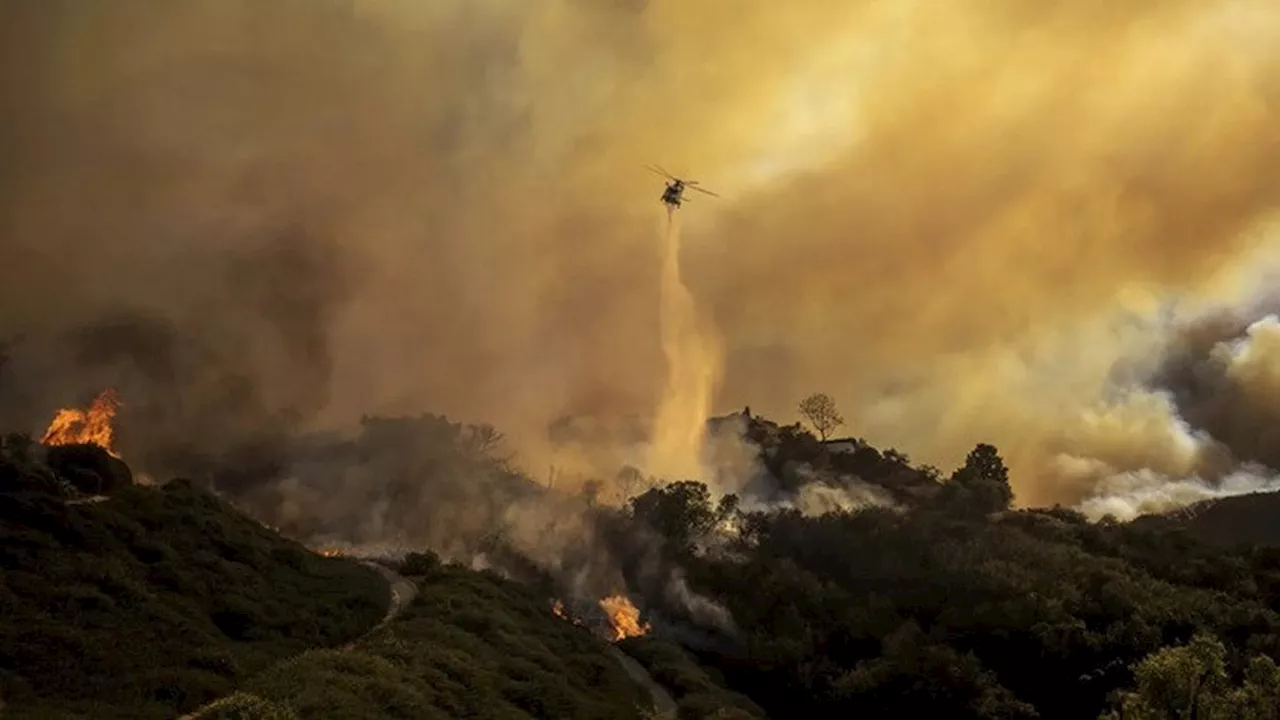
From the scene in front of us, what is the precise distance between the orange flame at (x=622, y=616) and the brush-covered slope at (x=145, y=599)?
61.7 meters

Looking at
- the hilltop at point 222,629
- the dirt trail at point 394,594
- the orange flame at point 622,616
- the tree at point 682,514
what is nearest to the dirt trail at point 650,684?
the hilltop at point 222,629

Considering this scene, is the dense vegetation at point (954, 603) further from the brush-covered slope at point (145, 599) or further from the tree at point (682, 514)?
the brush-covered slope at point (145, 599)

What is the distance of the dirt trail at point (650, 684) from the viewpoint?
290 ft

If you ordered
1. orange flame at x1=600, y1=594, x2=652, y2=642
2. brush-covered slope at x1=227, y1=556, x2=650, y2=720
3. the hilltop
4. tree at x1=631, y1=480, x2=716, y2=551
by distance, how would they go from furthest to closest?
tree at x1=631, y1=480, x2=716, y2=551 → orange flame at x1=600, y1=594, x2=652, y2=642 → brush-covered slope at x1=227, y1=556, x2=650, y2=720 → the hilltop

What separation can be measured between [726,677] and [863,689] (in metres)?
18.9

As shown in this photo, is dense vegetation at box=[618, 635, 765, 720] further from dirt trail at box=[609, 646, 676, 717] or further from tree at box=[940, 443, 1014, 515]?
tree at box=[940, 443, 1014, 515]

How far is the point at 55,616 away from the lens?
5119 centimetres

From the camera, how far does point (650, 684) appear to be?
9975 centimetres

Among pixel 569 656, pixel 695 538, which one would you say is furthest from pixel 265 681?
pixel 695 538

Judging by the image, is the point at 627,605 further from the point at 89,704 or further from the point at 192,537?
the point at 89,704

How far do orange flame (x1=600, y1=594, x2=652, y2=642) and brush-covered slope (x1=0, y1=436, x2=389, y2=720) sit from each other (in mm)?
61730

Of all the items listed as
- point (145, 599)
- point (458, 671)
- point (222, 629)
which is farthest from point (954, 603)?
point (145, 599)

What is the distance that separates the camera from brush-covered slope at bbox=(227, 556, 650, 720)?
4794 centimetres

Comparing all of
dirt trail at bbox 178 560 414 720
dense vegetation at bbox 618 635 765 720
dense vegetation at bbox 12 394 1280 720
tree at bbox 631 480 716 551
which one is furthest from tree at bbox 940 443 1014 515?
dirt trail at bbox 178 560 414 720
